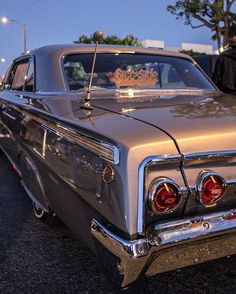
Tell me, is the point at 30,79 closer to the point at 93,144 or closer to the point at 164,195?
the point at 93,144

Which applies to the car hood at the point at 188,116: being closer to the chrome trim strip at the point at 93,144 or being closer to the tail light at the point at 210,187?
the tail light at the point at 210,187

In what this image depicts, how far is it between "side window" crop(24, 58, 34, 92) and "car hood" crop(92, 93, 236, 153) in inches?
38.2

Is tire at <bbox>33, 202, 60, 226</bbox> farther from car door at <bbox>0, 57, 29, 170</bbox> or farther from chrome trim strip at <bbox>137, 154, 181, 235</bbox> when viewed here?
chrome trim strip at <bbox>137, 154, 181, 235</bbox>

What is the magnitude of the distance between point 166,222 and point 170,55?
2.33 metres

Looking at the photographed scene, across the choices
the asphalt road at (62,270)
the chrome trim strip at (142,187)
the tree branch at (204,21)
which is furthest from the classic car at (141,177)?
the tree branch at (204,21)

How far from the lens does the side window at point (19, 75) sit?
432 centimetres

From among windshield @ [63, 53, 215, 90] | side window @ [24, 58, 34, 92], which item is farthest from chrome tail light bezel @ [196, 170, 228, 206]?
side window @ [24, 58, 34, 92]


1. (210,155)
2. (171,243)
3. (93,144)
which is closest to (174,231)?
(171,243)

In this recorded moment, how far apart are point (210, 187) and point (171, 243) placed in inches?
13.2

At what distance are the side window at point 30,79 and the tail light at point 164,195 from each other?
2.06 meters

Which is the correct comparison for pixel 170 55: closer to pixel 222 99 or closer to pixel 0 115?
pixel 222 99

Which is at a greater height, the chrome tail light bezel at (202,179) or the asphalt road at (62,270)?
the chrome tail light bezel at (202,179)

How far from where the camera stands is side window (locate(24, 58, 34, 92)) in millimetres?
3830

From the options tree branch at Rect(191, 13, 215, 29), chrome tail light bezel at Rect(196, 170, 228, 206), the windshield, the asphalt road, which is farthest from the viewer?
tree branch at Rect(191, 13, 215, 29)
